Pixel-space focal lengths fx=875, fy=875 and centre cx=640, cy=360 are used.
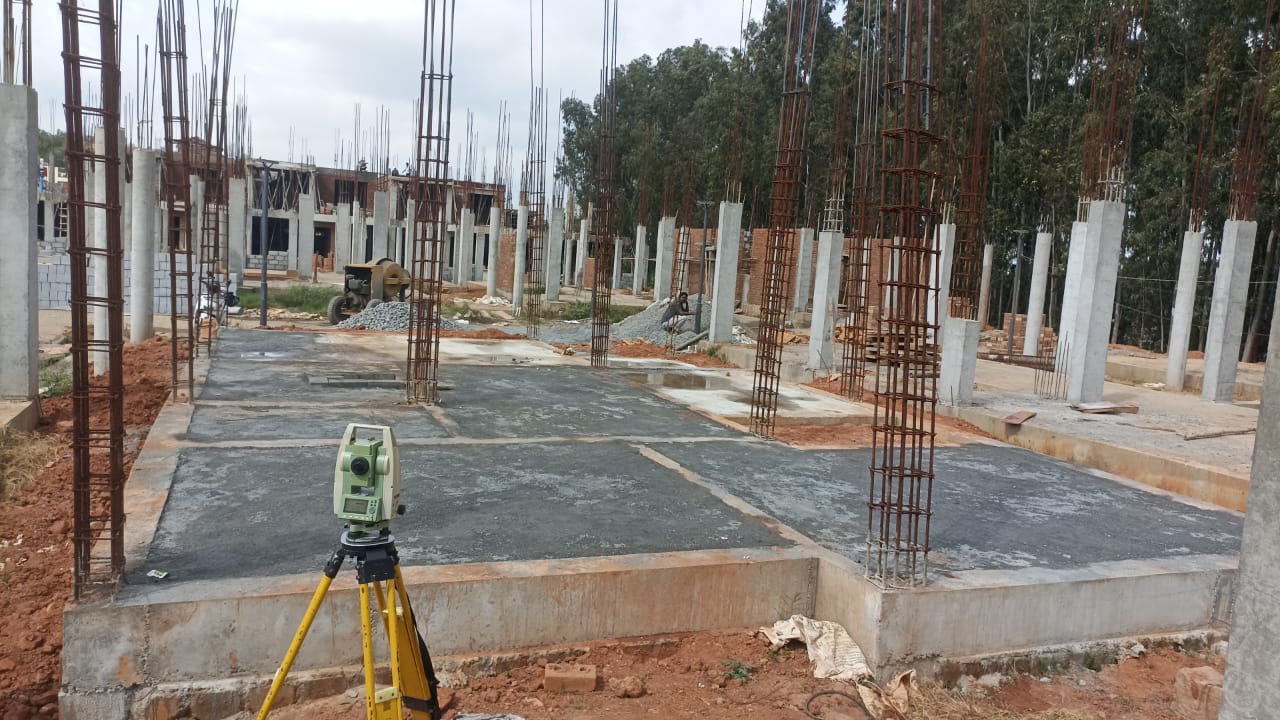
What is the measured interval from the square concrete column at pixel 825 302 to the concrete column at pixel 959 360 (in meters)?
3.32

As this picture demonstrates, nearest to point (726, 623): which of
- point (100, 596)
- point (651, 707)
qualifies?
point (651, 707)

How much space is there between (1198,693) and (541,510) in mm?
4201

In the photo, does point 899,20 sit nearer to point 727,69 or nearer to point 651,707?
point 651,707

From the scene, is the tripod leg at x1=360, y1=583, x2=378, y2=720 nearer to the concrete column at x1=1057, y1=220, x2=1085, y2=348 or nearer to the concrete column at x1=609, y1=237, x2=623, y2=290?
the concrete column at x1=1057, y1=220, x2=1085, y2=348

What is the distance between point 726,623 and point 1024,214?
26.2 metres

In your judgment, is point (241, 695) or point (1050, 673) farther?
point (1050, 673)

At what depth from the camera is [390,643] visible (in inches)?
129

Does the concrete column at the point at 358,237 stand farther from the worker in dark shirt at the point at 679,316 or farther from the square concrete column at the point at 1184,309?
the square concrete column at the point at 1184,309

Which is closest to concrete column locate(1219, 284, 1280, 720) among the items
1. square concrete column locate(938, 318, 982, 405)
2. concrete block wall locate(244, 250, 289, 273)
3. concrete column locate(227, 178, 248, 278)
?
square concrete column locate(938, 318, 982, 405)

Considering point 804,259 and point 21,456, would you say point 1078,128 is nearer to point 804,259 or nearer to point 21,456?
point 804,259

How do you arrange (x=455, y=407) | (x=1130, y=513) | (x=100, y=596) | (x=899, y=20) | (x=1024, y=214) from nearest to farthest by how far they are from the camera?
(x=100, y=596), (x=899, y=20), (x=1130, y=513), (x=455, y=407), (x=1024, y=214)

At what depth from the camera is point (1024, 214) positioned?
1102 inches

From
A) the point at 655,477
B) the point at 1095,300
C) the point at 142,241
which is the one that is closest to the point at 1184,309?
the point at 1095,300

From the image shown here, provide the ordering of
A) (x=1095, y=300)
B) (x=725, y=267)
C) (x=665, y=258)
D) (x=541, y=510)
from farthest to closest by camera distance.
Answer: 1. (x=665, y=258)
2. (x=725, y=267)
3. (x=1095, y=300)
4. (x=541, y=510)
